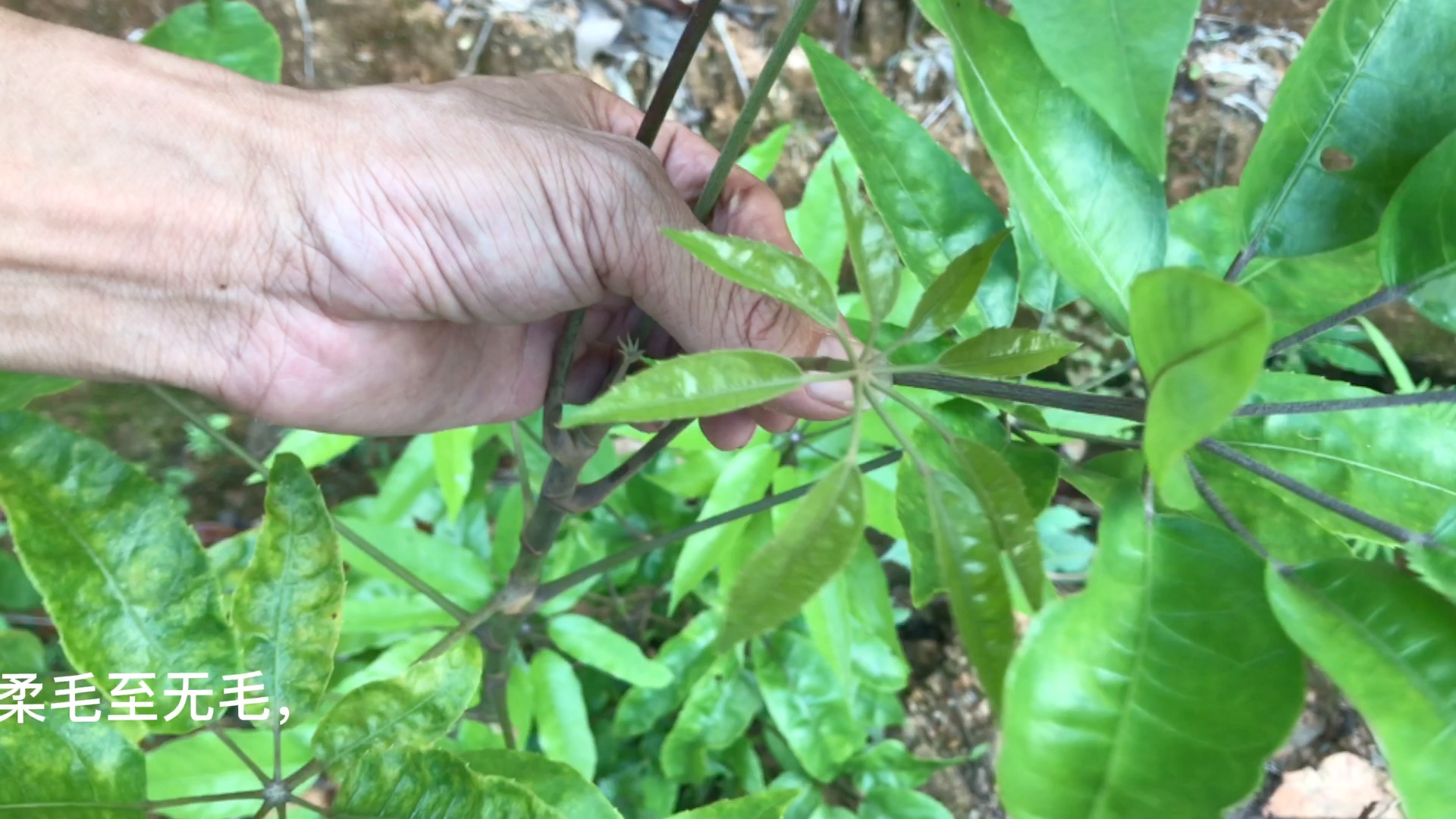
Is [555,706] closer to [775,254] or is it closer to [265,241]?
[265,241]

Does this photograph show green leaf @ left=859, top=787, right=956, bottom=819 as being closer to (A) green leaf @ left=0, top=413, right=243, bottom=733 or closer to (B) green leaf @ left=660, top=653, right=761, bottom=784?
(B) green leaf @ left=660, top=653, right=761, bottom=784

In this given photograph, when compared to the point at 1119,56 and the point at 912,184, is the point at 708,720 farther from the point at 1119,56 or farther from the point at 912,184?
the point at 1119,56

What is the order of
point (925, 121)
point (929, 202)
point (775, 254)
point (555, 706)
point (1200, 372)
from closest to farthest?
point (1200, 372) < point (775, 254) < point (929, 202) < point (555, 706) < point (925, 121)

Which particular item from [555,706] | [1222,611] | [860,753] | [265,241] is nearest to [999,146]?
[1222,611]

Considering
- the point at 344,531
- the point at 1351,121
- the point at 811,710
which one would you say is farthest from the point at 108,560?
the point at 811,710

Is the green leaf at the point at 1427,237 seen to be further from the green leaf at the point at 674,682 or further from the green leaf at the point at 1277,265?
the green leaf at the point at 674,682
